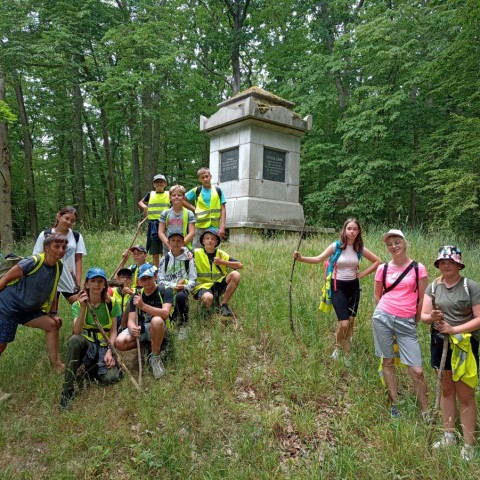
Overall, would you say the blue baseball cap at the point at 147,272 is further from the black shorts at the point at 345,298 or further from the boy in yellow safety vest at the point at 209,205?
the boy in yellow safety vest at the point at 209,205

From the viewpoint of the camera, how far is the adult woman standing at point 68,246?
449 cm

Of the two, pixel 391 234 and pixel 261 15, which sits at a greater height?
pixel 261 15

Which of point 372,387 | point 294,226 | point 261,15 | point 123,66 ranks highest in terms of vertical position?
point 261,15

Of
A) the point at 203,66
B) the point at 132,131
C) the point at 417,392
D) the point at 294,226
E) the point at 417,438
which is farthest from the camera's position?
the point at 203,66

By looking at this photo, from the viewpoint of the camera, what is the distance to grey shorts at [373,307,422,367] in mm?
3334

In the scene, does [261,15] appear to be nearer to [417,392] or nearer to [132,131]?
[132,131]

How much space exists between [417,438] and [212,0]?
Answer: 68.5 ft

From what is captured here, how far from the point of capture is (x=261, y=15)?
18500mm

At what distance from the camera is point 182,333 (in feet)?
15.0

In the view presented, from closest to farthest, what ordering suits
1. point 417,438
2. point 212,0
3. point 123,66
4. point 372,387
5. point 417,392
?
point 417,438
point 417,392
point 372,387
point 123,66
point 212,0

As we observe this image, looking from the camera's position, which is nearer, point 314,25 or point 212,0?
point 314,25

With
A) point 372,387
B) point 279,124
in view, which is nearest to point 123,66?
point 279,124

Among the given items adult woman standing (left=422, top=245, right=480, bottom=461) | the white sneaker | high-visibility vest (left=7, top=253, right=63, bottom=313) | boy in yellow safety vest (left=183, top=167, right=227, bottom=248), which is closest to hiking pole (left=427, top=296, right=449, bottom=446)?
adult woman standing (left=422, top=245, right=480, bottom=461)

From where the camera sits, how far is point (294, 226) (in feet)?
31.5
